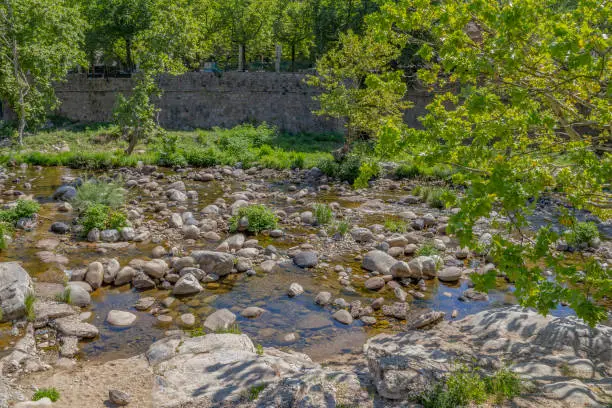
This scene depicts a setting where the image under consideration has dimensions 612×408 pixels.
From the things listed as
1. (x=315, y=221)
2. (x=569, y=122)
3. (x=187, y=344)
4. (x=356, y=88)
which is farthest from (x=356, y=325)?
(x=356, y=88)

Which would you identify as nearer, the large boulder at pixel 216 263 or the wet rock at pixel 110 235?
Result: the large boulder at pixel 216 263

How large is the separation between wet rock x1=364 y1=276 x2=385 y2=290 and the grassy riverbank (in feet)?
45.5

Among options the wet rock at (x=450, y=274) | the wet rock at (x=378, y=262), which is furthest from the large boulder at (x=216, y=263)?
the wet rock at (x=450, y=274)

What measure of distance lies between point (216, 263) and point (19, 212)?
614 cm

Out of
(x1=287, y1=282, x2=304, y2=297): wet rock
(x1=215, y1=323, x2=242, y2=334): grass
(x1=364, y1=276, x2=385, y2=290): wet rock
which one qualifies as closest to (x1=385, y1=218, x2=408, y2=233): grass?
(x1=364, y1=276, x2=385, y2=290): wet rock

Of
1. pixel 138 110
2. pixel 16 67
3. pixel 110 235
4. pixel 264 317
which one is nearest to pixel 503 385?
pixel 264 317

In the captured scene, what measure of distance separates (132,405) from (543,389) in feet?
13.7

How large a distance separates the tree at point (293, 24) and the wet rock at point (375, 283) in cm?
3544

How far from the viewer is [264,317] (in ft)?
26.3

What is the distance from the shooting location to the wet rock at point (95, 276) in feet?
28.9

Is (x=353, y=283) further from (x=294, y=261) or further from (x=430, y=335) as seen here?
(x=430, y=335)

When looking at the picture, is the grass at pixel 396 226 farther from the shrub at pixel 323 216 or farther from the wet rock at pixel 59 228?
the wet rock at pixel 59 228

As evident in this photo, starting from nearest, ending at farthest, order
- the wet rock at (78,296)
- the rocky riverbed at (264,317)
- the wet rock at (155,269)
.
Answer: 1. the rocky riverbed at (264,317)
2. the wet rock at (78,296)
3. the wet rock at (155,269)

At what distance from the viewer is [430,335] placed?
22.6 feet
